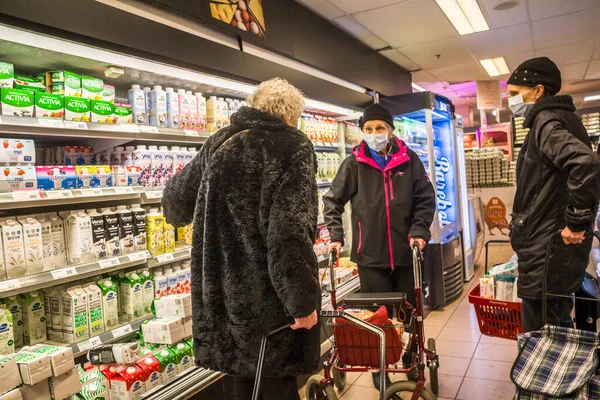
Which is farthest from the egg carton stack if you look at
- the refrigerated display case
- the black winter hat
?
the black winter hat

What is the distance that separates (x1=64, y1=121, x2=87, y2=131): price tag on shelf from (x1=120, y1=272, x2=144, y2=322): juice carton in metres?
0.94

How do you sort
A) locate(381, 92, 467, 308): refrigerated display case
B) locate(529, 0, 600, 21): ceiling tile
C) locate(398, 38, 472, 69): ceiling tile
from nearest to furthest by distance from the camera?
1. locate(529, 0, 600, 21): ceiling tile
2. locate(381, 92, 467, 308): refrigerated display case
3. locate(398, 38, 472, 69): ceiling tile

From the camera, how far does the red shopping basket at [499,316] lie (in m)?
2.70

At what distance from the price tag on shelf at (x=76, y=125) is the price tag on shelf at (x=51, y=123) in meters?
0.03

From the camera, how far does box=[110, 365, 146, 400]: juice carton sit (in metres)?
2.50

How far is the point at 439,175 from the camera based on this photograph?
6008 millimetres

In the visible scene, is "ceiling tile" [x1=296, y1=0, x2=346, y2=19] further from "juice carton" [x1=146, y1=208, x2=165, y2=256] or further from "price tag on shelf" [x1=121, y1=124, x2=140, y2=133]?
"juice carton" [x1=146, y1=208, x2=165, y2=256]

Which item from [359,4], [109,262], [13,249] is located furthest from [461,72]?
[13,249]

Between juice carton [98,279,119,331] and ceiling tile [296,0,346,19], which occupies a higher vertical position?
ceiling tile [296,0,346,19]

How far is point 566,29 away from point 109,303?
20.4ft

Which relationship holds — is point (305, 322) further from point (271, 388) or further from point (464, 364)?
point (464, 364)

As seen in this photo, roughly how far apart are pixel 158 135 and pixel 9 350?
1389mm

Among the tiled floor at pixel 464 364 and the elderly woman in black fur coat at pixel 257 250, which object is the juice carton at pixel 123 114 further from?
the tiled floor at pixel 464 364

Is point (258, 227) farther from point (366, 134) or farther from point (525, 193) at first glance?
point (366, 134)
